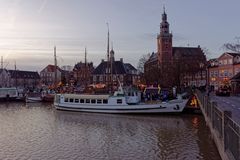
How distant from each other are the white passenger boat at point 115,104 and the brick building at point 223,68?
5039 centimetres

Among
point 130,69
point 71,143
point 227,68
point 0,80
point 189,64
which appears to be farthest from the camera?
point 0,80

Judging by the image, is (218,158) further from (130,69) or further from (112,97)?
(130,69)

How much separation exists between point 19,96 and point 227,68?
188ft

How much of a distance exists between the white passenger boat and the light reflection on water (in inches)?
278

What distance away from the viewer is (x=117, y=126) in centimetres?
3825

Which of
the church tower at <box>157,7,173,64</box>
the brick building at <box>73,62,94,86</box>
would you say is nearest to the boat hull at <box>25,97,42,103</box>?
the brick building at <box>73,62,94,86</box>

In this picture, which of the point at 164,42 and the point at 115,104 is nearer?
the point at 115,104

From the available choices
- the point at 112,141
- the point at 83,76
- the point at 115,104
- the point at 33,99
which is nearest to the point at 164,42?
the point at 83,76

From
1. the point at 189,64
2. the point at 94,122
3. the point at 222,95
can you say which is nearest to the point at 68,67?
the point at 189,64

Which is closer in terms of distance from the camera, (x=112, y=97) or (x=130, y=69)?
(x=112, y=97)

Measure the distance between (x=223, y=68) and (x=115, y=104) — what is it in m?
62.6

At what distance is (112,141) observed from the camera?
28.4m

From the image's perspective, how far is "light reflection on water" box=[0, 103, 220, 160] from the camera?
22.9 metres

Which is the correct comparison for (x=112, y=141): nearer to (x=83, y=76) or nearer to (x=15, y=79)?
(x=83, y=76)
